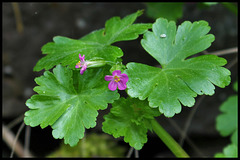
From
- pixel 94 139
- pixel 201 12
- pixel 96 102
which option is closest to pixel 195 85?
pixel 96 102

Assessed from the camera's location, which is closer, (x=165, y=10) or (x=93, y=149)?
(x=165, y=10)

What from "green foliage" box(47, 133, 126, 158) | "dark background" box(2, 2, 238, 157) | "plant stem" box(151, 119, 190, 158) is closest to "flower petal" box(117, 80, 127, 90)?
"plant stem" box(151, 119, 190, 158)

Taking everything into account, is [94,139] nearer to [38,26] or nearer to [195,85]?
[38,26]

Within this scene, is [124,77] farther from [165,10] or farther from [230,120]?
[165,10]

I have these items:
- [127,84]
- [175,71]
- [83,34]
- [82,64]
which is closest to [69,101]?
[82,64]

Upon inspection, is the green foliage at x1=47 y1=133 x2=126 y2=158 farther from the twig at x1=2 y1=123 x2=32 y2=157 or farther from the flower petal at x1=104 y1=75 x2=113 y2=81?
the flower petal at x1=104 y1=75 x2=113 y2=81

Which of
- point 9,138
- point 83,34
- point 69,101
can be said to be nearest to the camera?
point 69,101

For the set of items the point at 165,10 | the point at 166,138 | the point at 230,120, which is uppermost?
the point at 165,10

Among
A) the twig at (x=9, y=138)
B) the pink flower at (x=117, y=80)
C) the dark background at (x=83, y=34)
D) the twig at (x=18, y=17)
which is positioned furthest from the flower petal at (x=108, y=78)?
the twig at (x=9, y=138)
